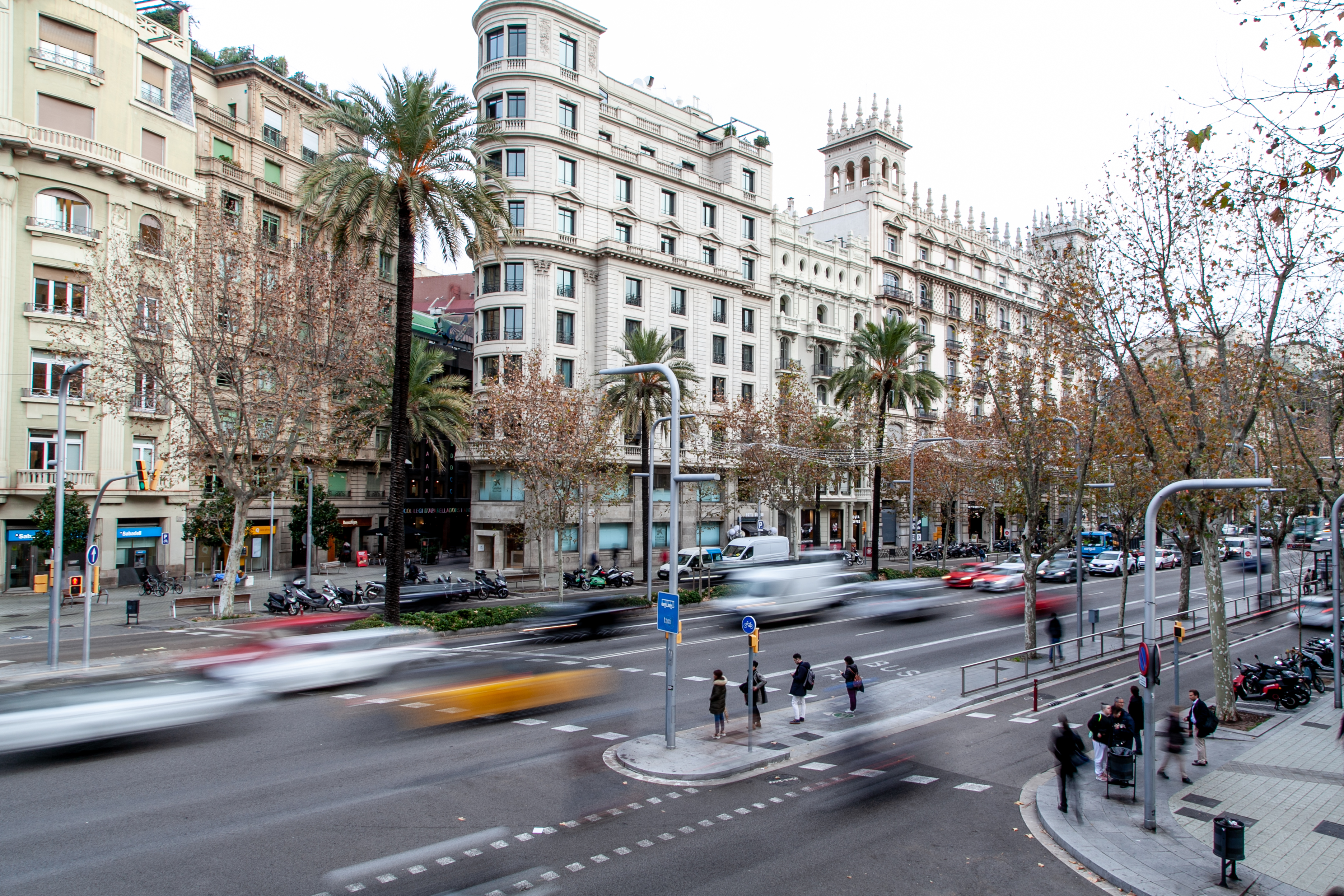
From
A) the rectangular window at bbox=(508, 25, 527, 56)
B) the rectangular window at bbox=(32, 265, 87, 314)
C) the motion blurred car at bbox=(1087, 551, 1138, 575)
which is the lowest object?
the motion blurred car at bbox=(1087, 551, 1138, 575)

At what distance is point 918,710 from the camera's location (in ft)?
62.4

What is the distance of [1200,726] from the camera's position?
14.9 meters

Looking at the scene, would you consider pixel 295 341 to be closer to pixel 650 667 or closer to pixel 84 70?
pixel 650 667

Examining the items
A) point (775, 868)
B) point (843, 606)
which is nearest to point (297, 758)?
point (775, 868)

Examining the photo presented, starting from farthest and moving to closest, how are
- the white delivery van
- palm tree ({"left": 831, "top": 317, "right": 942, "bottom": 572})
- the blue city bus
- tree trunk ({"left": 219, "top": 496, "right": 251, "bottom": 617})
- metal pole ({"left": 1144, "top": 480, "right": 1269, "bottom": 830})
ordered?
the blue city bus, palm tree ({"left": 831, "top": 317, "right": 942, "bottom": 572}), the white delivery van, tree trunk ({"left": 219, "top": 496, "right": 251, "bottom": 617}), metal pole ({"left": 1144, "top": 480, "right": 1269, "bottom": 830})

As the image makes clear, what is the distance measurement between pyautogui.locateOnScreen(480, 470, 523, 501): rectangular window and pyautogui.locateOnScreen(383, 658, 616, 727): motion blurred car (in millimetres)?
27368

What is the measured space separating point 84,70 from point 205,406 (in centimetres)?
1878

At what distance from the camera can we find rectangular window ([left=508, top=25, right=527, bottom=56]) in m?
50.7

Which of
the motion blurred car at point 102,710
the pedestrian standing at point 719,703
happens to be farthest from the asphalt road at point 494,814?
the pedestrian standing at point 719,703

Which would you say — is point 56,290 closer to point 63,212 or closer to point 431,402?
point 63,212

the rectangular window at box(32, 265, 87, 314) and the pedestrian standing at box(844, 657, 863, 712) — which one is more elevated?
the rectangular window at box(32, 265, 87, 314)

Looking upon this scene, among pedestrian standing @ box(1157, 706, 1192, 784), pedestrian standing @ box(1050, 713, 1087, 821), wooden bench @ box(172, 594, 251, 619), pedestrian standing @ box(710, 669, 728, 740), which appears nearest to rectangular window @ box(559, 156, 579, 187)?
wooden bench @ box(172, 594, 251, 619)

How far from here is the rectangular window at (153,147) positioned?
42625 millimetres

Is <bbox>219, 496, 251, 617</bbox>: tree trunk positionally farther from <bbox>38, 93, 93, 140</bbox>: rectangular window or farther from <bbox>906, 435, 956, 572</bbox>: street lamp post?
<bbox>906, 435, 956, 572</bbox>: street lamp post
